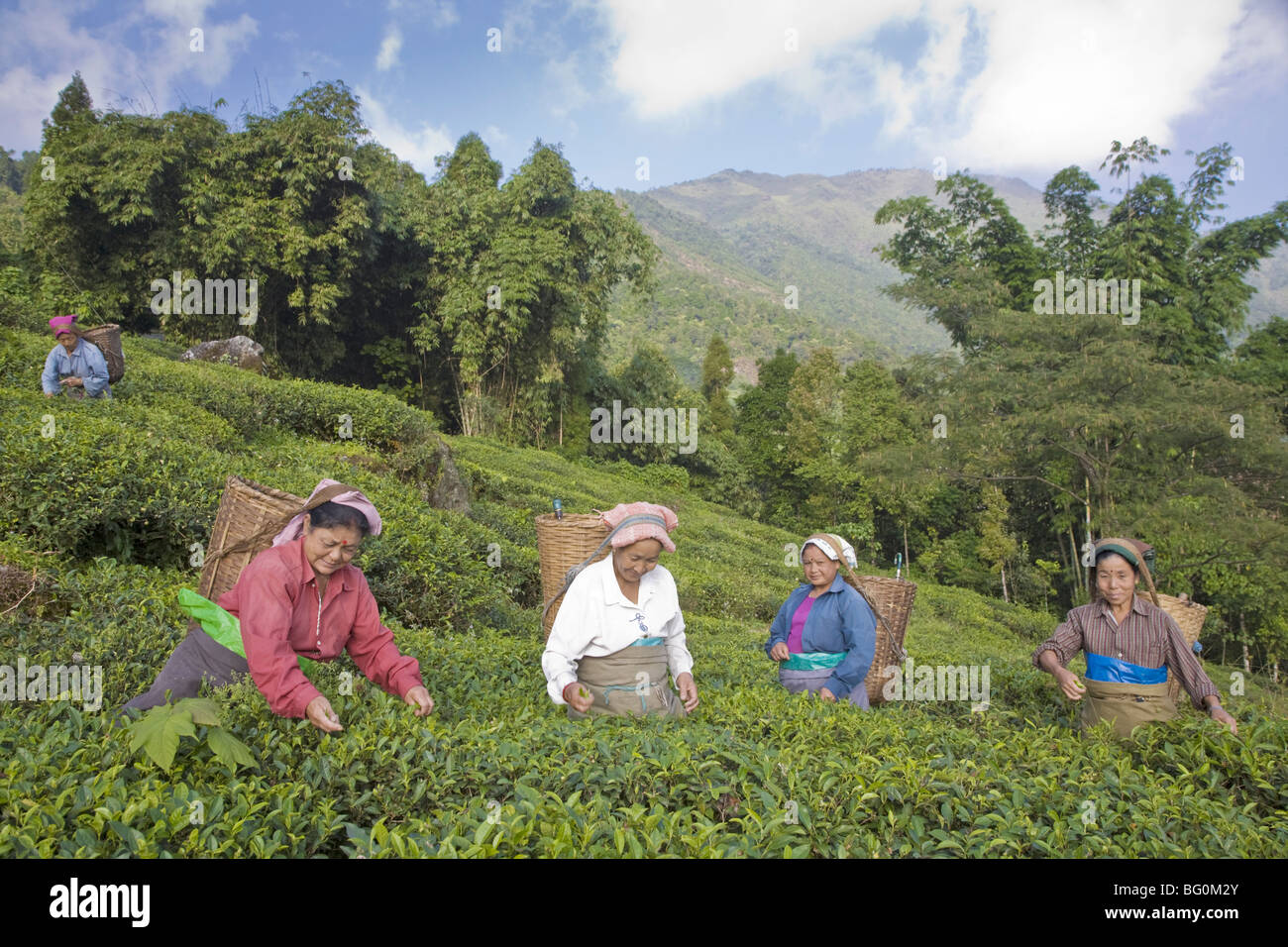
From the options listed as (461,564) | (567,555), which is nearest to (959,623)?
(461,564)

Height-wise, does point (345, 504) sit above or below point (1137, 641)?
above

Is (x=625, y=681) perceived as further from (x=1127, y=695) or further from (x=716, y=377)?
(x=716, y=377)

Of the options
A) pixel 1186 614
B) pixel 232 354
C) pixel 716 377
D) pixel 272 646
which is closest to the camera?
pixel 272 646

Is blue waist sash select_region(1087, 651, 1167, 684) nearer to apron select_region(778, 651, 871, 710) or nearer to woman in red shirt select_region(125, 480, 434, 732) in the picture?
apron select_region(778, 651, 871, 710)

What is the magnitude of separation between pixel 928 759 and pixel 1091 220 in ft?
98.9

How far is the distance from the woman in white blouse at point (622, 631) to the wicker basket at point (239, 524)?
1.27 metres

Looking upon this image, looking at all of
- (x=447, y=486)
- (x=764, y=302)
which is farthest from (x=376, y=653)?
(x=764, y=302)

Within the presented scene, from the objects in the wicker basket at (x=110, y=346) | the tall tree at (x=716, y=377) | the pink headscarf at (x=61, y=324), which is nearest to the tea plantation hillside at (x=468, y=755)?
the pink headscarf at (x=61, y=324)

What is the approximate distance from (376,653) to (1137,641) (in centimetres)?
362

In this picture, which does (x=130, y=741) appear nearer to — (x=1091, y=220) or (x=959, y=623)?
(x=959, y=623)

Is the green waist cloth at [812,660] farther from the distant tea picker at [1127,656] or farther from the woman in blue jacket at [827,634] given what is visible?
the distant tea picker at [1127,656]

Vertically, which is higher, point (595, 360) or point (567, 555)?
point (595, 360)

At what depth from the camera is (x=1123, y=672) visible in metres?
3.90

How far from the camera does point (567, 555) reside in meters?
4.36
